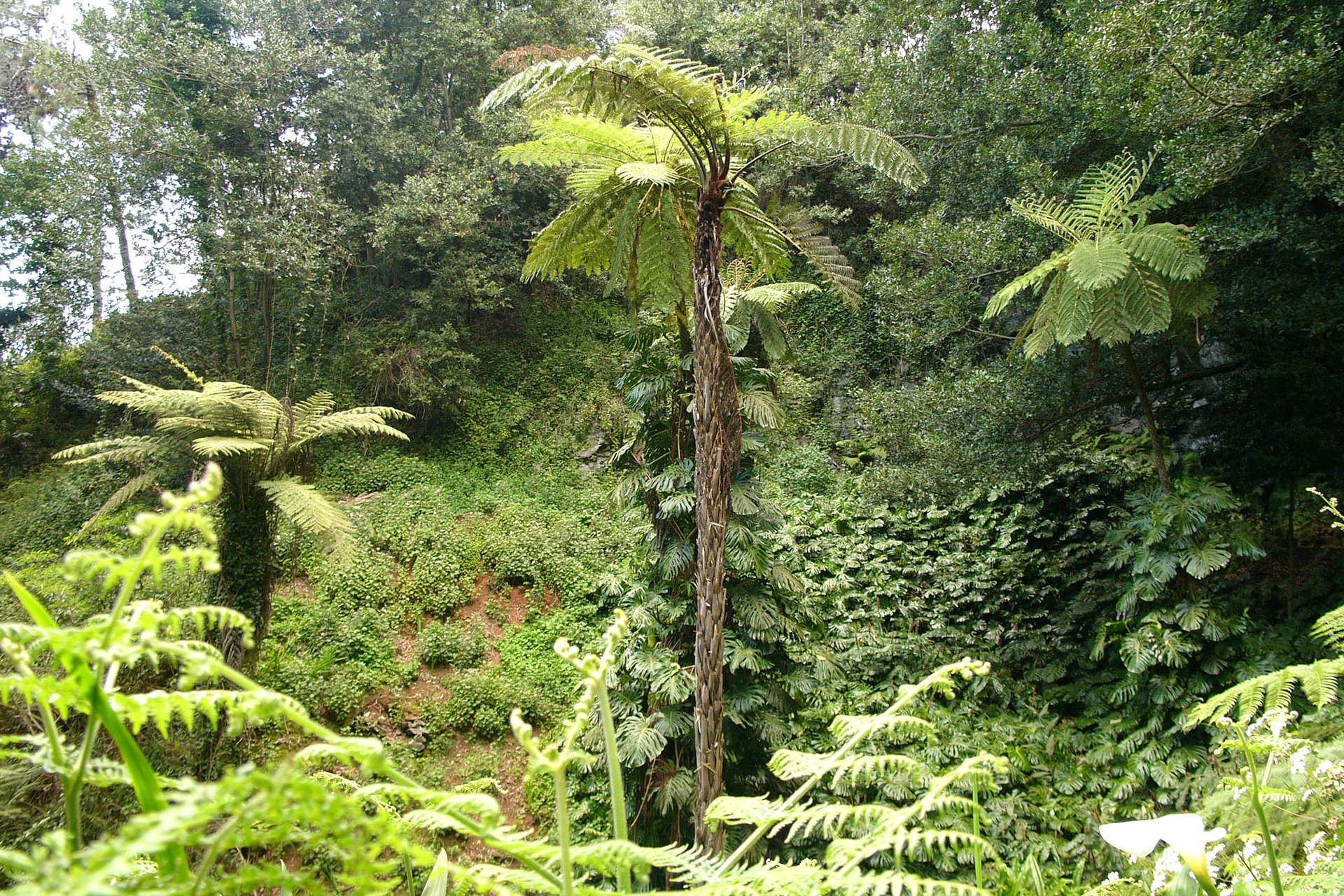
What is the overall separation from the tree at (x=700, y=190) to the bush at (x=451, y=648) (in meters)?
3.66

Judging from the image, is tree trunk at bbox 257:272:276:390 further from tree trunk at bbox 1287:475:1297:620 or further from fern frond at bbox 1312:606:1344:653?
tree trunk at bbox 1287:475:1297:620

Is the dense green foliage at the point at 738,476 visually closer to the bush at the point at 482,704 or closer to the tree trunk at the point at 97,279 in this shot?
the bush at the point at 482,704

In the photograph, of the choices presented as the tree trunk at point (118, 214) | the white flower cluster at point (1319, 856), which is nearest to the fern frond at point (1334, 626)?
the white flower cluster at point (1319, 856)

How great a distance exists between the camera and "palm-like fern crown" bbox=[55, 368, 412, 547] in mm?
3771

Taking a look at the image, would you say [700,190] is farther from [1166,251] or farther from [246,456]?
[246,456]

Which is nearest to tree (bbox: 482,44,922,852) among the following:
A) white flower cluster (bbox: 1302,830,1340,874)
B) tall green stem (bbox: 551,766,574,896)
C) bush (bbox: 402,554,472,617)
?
white flower cluster (bbox: 1302,830,1340,874)

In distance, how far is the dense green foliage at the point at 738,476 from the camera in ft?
5.46

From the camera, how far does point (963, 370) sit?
17.4 ft

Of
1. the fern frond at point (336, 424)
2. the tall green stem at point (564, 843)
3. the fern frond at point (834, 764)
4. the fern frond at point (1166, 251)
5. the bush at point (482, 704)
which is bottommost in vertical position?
the bush at point (482, 704)

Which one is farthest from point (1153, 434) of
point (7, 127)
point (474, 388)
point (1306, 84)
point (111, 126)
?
point (7, 127)

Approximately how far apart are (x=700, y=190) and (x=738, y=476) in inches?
56.9

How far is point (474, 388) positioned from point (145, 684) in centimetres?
545

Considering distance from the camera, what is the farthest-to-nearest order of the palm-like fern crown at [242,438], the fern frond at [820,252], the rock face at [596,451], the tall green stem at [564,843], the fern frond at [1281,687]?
1. the rock face at [596,451]
2. the palm-like fern crown at [242,438]
3. the fern frond at [820,252]
4. the fern frond at [1281,687]
5. the tall green stem at [564,843]

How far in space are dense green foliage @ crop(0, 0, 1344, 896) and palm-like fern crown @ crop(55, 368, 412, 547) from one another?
1.6 inches
